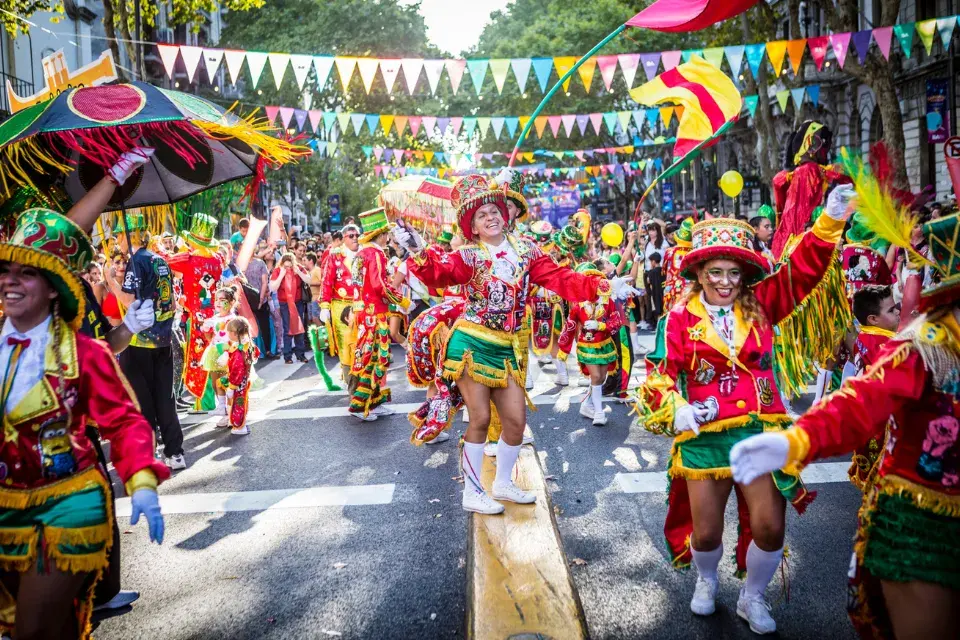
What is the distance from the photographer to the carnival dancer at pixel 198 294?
8336 mm

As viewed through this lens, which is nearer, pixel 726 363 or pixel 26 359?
pixel 26 359

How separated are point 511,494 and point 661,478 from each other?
1.39 meters

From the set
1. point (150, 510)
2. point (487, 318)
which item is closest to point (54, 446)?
point (150, 510)

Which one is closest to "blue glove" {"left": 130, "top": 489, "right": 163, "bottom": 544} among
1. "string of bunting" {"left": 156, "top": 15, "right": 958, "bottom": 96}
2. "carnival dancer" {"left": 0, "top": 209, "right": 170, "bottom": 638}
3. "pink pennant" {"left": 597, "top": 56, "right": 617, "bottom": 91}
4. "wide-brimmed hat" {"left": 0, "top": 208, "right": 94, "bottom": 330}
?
"carnival dancer" {"left": 0, "top": 209, "right": 170, "bottom": 638}

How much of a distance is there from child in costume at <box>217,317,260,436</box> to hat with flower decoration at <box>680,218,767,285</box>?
544cm

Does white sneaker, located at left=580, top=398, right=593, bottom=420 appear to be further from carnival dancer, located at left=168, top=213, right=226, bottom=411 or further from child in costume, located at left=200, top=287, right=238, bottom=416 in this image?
carnival dancer, located at left=168, top=213, right=226, bottom=411

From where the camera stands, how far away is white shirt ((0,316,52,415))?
2.77 m

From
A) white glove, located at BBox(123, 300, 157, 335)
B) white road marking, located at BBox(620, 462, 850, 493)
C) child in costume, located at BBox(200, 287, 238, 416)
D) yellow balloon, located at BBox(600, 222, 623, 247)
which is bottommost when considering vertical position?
white road marking, located at BBox(620, 462, 850, 493)

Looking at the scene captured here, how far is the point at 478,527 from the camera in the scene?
466cm

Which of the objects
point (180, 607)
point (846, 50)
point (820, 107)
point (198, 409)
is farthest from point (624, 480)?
point (820, 107)

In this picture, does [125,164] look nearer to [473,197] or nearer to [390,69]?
[473,197]

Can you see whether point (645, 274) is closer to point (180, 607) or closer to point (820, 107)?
point (180, 607)

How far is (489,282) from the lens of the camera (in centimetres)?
510

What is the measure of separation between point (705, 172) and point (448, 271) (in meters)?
35.1
